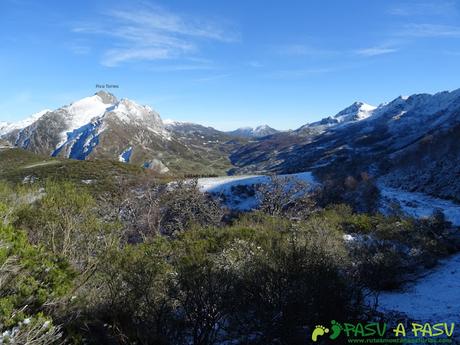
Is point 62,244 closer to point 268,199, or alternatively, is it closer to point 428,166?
point 268,199

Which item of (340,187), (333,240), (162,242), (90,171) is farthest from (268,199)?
(90,171)

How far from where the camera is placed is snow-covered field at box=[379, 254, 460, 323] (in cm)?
1506

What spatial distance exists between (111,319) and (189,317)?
91.6 inches

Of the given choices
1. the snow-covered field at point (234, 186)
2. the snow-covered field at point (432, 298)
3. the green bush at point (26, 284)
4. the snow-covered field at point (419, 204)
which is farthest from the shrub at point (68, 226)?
the snow-covered field at point (234, 186)

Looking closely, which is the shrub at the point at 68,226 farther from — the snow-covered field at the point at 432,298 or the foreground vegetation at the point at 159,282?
the snow-covered field at the point at 432,298

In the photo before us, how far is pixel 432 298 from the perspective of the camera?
17750mm

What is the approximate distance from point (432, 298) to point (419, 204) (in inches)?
1220

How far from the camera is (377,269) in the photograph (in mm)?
19453

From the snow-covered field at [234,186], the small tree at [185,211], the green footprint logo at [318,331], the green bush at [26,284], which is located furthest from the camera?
the snow-covered field at [234,186]

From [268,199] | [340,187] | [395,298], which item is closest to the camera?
[395,298]

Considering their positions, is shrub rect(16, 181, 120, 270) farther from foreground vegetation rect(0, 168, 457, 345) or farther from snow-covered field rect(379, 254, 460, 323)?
snow-covered field rect(379, 254, 460, 323)

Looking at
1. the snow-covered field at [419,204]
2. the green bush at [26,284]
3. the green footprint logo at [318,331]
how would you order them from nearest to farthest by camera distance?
the green bush at [26,284], the green footprint logo at [318,331], the snow-covered field at [419,204]

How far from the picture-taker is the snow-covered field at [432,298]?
15.1 m

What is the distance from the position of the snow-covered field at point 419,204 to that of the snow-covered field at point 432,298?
52.5 ft
